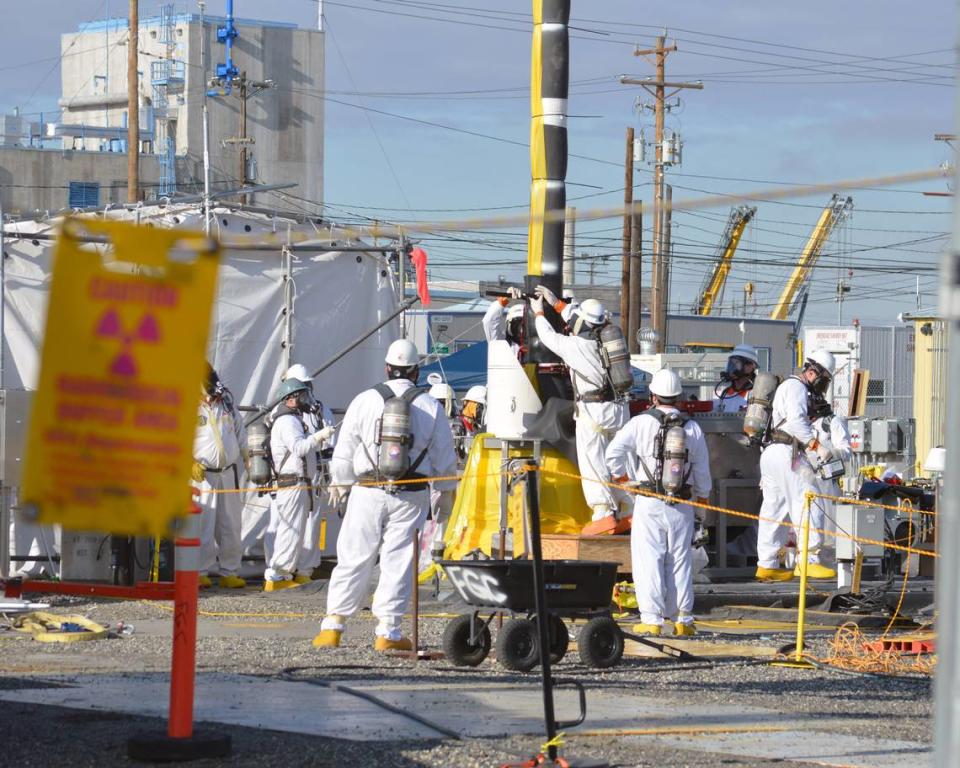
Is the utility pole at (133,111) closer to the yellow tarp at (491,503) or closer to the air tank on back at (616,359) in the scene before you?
the yellow tarp at (491,503)

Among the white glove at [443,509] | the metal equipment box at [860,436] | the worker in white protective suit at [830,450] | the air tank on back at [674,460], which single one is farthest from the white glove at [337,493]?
the metal equipment box at [860,436]

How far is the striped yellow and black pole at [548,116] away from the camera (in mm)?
16844

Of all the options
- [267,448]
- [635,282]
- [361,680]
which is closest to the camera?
[361,680]

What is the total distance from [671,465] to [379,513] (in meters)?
2.36

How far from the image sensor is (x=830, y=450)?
16750 millimetres

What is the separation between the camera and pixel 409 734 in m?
7.93

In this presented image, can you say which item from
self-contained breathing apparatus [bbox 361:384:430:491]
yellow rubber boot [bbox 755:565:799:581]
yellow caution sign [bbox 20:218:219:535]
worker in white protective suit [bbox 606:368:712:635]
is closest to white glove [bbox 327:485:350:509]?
self-contained breathing apparatus [bbox 361:384:430:491]

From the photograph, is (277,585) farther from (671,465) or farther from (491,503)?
(671,465)

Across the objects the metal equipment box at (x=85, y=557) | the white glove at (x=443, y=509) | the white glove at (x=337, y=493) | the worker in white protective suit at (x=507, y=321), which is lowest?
the metal equipment box at (x=85, y=557)

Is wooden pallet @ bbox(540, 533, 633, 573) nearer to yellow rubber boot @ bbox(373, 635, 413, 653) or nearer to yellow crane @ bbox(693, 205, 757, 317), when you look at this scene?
yellow rubber boot @ bbox(373, 635, 413, 653)

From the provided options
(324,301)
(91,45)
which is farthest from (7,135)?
(324,301)

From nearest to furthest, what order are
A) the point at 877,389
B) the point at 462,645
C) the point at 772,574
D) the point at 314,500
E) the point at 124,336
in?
the point at 124,336 → the point at 462,645 → the point at 772,574 → the point at 314,500 → the point at 877,389

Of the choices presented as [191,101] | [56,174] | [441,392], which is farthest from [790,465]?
[191,101]

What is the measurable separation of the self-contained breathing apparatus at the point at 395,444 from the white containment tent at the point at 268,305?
645 centimetres
